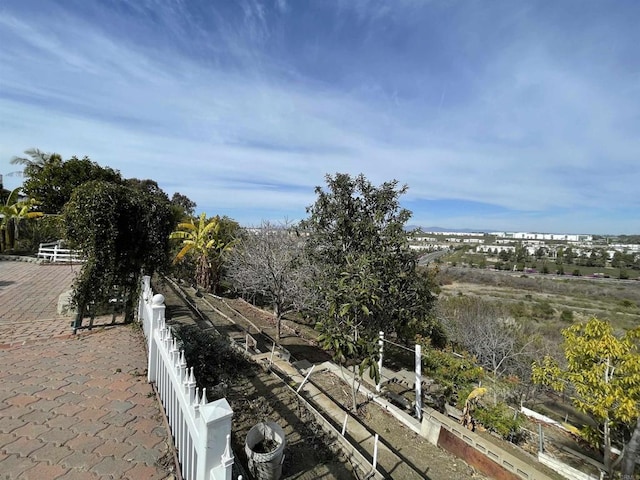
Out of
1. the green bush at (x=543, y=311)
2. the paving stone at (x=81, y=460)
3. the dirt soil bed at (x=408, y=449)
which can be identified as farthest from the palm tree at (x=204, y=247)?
the green bush at (x=543, y=311)

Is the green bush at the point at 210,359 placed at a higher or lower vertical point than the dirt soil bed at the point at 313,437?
higher

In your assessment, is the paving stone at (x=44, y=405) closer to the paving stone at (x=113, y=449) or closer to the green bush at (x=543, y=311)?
the paving stone at (x=113, y=449)

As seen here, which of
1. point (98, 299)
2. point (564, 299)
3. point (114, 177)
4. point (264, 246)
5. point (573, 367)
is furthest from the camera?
point (564, 299)

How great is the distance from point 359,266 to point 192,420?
11.4 ft

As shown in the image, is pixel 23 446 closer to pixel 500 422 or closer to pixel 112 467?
pixel 112 467

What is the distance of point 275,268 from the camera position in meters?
11.7

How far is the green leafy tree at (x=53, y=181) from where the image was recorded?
19.1m

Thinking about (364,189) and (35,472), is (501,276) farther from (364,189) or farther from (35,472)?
(35,472)

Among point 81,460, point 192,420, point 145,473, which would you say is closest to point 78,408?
point 81,460

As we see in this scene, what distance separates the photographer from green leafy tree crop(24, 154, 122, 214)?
1908cm

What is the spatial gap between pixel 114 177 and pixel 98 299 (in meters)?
20.4

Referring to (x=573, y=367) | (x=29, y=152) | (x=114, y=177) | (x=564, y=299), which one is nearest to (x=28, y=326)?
(x=573, y=367)

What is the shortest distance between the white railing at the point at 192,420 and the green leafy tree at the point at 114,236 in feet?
9.78

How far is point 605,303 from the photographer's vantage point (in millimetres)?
34625
